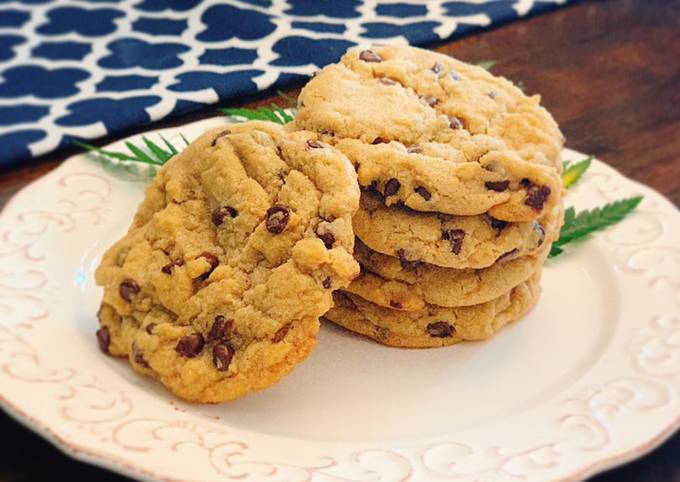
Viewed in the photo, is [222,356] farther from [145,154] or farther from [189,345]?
[145,154]

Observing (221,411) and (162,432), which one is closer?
(162,432)

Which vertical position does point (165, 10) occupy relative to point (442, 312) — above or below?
below

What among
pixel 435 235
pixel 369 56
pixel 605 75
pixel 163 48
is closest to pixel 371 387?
A: pixel 435 235

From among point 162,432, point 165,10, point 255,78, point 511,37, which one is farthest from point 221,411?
point 165,10

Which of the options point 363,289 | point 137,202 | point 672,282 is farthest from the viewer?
point 137,202

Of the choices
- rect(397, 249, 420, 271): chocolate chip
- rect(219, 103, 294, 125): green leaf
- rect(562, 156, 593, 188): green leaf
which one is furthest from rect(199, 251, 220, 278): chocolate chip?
rect(562, 156, 593, 188): green leaf

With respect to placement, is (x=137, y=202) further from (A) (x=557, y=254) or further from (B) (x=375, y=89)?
(A) (x=557, y=254)

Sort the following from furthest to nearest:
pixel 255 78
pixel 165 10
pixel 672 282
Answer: pixel 165 10 < pixel 255 78 < pixel 672 282
